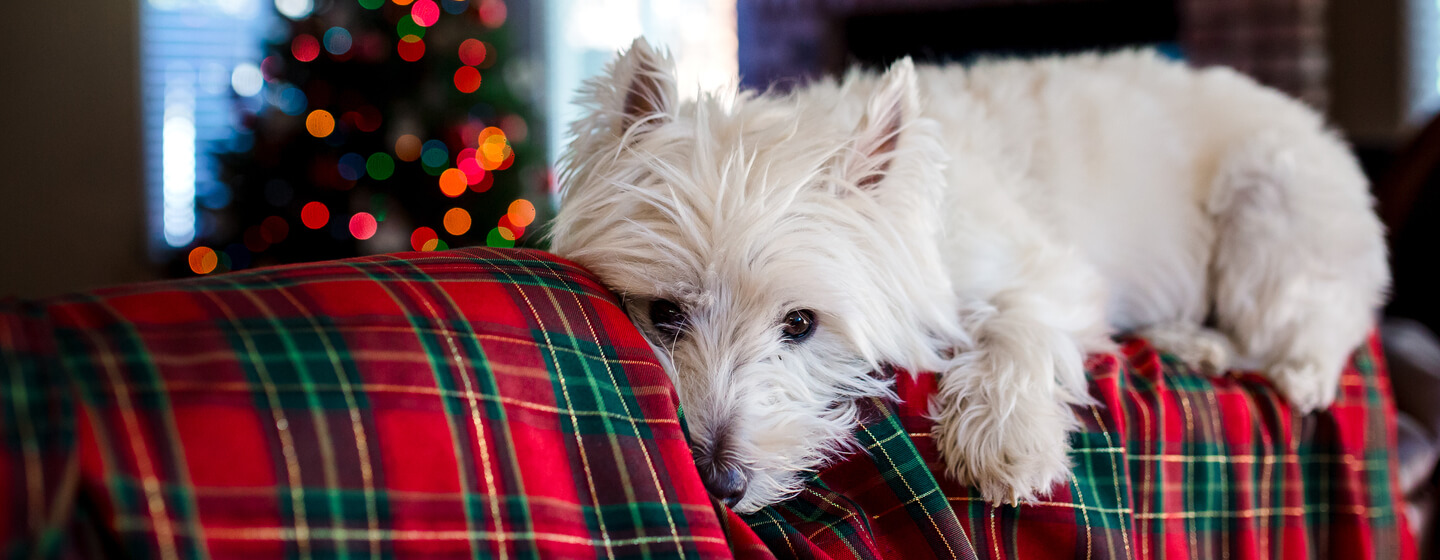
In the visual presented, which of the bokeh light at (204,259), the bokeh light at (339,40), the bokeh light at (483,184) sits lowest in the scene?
the bokeh light at (204,259)

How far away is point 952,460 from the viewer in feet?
4.06

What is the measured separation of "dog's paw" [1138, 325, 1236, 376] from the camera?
162 cm

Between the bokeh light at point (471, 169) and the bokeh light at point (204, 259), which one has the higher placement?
the bokeh light at point (471, 169)

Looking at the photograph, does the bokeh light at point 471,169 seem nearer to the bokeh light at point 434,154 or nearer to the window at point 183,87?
the bokeh light at point 434,154

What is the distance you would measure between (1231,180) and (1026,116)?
0.45 m

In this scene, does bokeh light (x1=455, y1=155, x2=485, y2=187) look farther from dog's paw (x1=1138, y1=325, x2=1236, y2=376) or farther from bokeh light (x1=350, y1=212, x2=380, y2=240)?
dog's paw (x1=1138, y1=325, x2=1236, y2=376)

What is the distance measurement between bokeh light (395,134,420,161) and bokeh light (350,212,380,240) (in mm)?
358

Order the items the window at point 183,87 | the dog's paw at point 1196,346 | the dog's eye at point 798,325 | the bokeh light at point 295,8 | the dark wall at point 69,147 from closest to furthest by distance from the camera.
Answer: the dog's eye at point 798,325 < the dog's paw at point 1196,346 < the bokeh light at point 295,8 < the dark wall at point 69,147 < the window at point 183,87

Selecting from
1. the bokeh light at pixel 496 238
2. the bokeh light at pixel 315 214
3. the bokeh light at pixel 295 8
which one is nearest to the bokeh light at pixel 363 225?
the bokeh light at pixel 315 214

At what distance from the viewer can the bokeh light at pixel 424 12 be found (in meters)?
4.54

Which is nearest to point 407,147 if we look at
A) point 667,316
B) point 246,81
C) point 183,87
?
point 246,81

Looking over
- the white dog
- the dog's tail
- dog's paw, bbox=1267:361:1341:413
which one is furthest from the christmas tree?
dog's paw, bbox=1267:361:1341:413

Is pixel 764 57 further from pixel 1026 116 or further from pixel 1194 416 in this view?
pixel 1194 416

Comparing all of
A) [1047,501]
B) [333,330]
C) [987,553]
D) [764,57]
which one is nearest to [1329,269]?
[1047,501]
